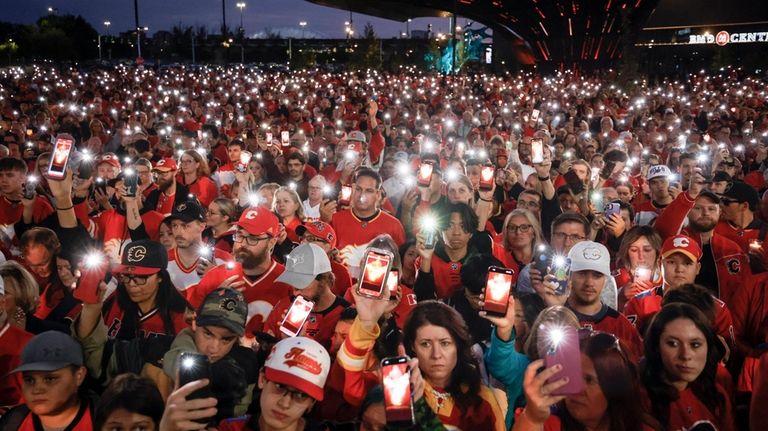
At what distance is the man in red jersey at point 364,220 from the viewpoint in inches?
277

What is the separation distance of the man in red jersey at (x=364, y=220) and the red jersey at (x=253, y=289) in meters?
1.48

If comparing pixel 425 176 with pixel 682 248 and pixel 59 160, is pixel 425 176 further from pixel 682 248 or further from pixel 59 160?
pixel 59 160

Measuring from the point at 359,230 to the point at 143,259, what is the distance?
264 cm

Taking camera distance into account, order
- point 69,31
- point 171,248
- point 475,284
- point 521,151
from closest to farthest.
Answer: point 475,284 → point 171,248 → point 521,151 → point 69,31

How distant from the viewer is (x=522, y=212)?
6496 mm

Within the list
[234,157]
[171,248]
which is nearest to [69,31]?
[234,157]

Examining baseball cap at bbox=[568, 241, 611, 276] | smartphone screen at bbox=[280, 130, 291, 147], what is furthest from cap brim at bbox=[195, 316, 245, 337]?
smartphone screen at bbox=[280, 130, 291, 147]

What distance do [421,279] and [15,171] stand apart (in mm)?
4659

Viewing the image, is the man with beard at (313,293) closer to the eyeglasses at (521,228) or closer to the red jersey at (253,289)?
the red jersey at (253,289)

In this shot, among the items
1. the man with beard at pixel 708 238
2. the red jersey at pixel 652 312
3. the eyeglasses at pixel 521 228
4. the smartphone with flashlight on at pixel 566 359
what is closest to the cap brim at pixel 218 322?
the smartphone with flashlight on at pixel 566 359

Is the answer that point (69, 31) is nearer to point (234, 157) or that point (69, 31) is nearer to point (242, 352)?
point (234, 157)

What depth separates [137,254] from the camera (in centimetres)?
486

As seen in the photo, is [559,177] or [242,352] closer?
[242,352]

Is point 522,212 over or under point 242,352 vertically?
over
